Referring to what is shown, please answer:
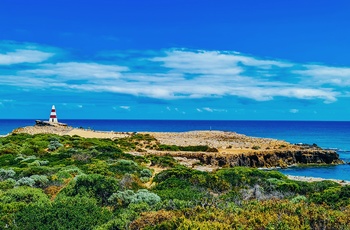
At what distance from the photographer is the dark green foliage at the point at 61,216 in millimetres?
10422

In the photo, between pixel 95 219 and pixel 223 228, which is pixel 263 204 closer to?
pixel 223 228

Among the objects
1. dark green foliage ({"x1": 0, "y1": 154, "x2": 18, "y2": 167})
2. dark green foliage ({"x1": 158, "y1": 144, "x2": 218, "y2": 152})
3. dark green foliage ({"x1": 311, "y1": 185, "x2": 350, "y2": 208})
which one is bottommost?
dark green foliage ({"x1": 311, "y1": 185, "x2": 350, "y2": 208})

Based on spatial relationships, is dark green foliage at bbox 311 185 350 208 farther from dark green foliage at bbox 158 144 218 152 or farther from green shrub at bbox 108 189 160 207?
dark green foliage at bbox 158 144 218 152

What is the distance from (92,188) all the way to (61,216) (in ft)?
11.7

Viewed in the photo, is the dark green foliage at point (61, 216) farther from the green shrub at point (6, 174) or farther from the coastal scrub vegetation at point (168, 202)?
the green shrub at point (6, 174)

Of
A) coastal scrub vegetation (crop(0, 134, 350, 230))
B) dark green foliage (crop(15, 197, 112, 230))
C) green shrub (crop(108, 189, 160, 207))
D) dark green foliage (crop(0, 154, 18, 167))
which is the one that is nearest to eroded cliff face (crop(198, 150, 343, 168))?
dark green foliage (crop(0, 154, 18, 167))

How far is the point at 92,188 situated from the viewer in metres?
14.4

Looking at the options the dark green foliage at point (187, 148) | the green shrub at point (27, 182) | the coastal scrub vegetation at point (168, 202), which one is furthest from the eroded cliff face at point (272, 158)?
the green shrub at point (27, 182)

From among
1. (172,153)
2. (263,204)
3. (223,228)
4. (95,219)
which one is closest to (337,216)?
(263,204)

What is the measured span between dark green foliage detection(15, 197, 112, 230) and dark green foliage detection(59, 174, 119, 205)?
2.24 metres

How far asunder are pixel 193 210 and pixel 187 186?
6381 mm

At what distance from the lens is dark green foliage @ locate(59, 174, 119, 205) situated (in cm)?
1403

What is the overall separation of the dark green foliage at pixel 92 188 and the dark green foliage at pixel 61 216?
2244mm

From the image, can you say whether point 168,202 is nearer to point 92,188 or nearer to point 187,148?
point 92,188
